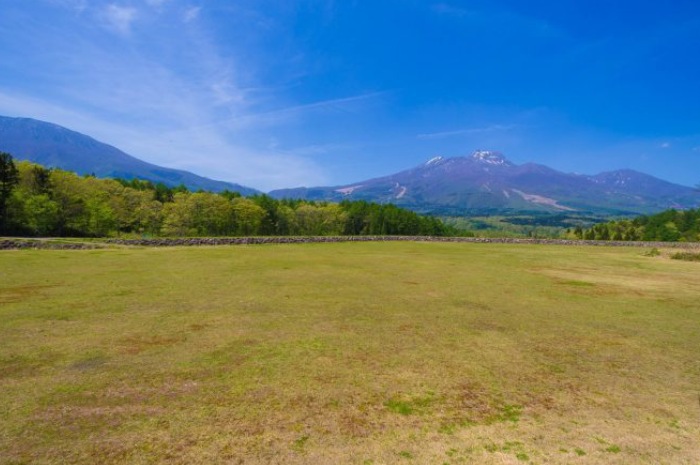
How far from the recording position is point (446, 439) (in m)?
5.42

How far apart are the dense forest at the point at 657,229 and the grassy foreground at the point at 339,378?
103 metres

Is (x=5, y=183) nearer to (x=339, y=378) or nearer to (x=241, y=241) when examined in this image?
(x=241, y=241)

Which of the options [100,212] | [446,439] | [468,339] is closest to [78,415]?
[446,439]

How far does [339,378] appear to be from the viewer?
7.21 meters

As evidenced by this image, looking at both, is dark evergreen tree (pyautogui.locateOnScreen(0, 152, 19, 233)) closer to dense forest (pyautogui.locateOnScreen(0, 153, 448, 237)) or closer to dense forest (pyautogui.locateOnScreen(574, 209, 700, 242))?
dense forest (pyautogui.locateOnScreen(0, 153, 448, 237))

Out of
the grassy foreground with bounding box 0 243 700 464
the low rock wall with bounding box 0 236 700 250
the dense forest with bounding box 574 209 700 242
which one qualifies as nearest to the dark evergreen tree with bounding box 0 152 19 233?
the low rock wall with bounding box 0 236 700 250

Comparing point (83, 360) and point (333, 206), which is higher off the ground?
point (333, 206)

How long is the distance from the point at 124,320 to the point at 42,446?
6.16 meters

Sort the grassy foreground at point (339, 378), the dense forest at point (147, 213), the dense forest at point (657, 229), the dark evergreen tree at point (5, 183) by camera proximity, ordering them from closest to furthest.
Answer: the grassy foreground at point (339, 378) → the dark evergreen tree at point (5, 183) → the dense forest at point (147, 213) → the dense forest at point (657, 229)

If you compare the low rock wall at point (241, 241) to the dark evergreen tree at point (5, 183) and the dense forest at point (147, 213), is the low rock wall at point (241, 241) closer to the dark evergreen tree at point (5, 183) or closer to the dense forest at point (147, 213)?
the dark evergreen tree at point (5, 183)

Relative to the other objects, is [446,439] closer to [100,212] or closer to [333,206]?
[100,212]

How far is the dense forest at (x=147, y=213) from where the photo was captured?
1791 inches

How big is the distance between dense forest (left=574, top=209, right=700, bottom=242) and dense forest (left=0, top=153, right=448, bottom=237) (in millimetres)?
44803

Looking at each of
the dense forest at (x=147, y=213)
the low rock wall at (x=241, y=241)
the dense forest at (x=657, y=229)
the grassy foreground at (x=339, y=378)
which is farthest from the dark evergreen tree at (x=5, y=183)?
the dense forest at (x=657, y=229)
